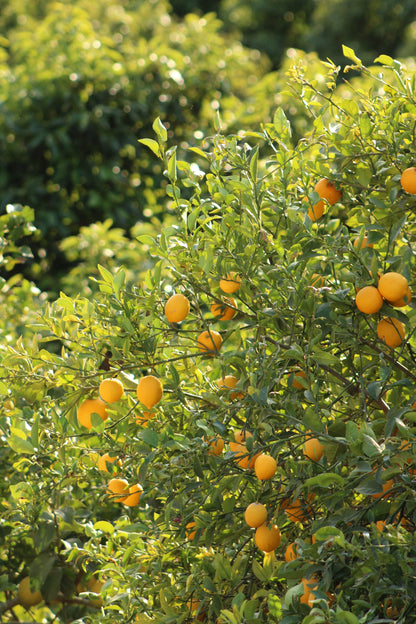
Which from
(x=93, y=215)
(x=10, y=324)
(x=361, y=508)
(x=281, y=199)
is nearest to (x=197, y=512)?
(x=361, y=508)

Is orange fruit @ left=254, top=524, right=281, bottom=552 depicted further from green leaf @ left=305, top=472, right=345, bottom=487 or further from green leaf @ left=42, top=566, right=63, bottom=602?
green leaf @ left=42, top=566, right=63, bottom=602

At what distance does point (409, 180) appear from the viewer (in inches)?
44.4

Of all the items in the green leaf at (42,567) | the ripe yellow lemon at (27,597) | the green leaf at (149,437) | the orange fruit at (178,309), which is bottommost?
the ripe yellow lemon at (27,597)

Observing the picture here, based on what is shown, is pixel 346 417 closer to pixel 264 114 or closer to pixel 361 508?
pixel 361 508

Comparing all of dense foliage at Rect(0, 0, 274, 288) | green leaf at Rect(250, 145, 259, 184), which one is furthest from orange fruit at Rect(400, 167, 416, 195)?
dense foliage at Rect(0, 0, 274, 288)

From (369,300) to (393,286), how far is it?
1.7 inches

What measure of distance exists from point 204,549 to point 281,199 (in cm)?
62

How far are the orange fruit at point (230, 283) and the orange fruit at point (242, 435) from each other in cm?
24

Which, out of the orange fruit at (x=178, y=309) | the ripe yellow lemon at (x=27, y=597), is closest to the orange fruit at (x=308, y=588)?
the orange fruit at (x=178, y=309)

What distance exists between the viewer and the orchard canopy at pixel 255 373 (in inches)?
43.1

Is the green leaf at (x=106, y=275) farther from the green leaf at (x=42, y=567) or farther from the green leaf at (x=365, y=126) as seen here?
the green leaf at (x=42, y=567)

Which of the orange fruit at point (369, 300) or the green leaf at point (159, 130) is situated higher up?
the green leaf at point (159, 130)

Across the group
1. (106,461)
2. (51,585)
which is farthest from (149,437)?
(51,585)

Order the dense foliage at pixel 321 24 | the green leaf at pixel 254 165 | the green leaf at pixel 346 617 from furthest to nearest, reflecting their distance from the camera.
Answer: the dense foliage at pixel 321 24
the green leaf at pixel 254 165
the green leaf at pixel 346 617
